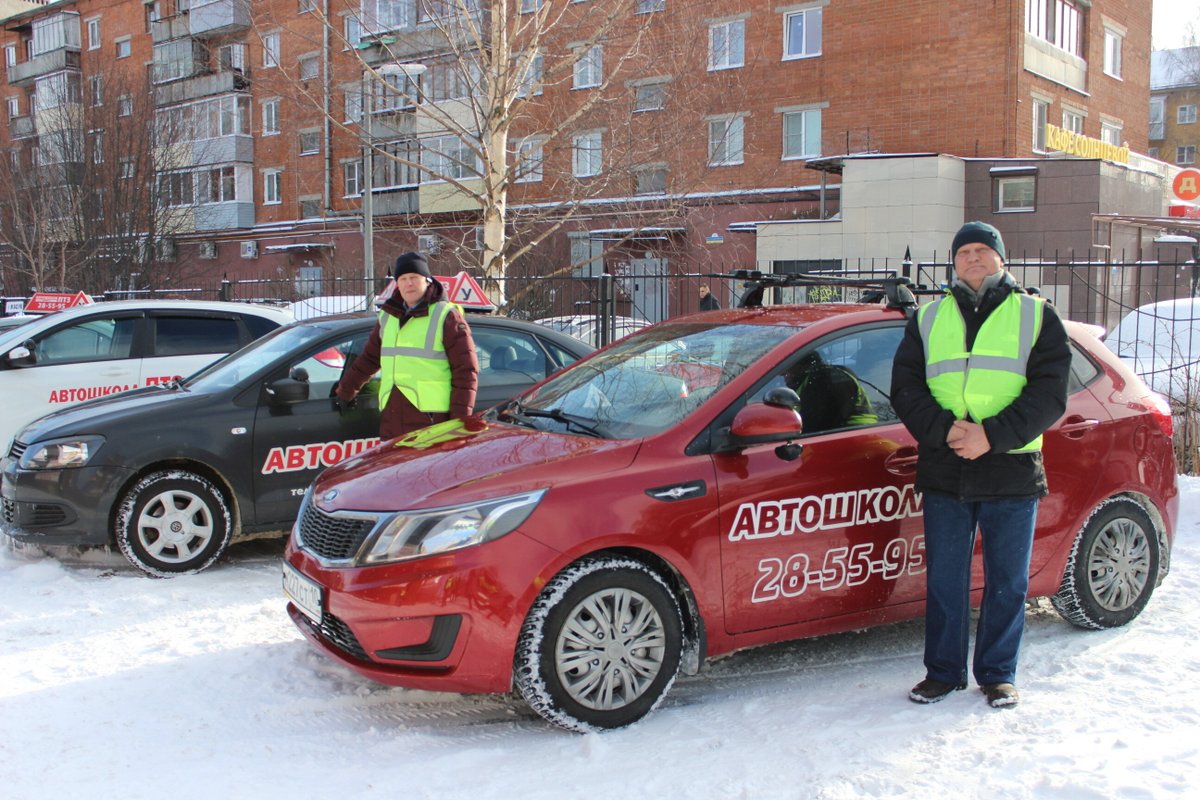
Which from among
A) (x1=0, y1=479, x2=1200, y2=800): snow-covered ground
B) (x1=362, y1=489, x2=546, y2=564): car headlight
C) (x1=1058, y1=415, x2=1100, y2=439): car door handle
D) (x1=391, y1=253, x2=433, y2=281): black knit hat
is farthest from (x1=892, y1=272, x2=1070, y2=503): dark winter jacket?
(x1=391, y1=253, x2=433, y2=281): black knit hat

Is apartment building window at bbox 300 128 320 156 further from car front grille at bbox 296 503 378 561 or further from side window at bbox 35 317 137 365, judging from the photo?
car front grille at bbox 296 503 378 561

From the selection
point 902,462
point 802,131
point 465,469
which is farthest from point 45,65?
point 902,462

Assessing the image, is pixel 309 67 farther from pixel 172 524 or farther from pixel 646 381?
pixel 646 381

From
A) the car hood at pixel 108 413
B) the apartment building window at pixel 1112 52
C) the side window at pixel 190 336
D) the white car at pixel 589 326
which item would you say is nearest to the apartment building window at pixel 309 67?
the white car at pixel 589 326

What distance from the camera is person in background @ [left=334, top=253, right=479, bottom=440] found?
592 centimetres

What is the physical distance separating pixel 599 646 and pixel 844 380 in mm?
1585

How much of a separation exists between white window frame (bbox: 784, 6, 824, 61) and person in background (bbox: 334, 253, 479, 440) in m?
24.6

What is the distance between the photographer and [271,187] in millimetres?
42062

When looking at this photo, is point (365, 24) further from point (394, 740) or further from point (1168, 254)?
point (1168, 254)

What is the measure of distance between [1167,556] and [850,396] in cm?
202

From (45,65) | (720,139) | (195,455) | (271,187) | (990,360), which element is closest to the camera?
(990,360)

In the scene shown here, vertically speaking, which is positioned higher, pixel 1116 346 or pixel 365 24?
pixel 365 24

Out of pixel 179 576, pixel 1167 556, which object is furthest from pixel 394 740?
pixel 1167 556

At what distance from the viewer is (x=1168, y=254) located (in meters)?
27.0
